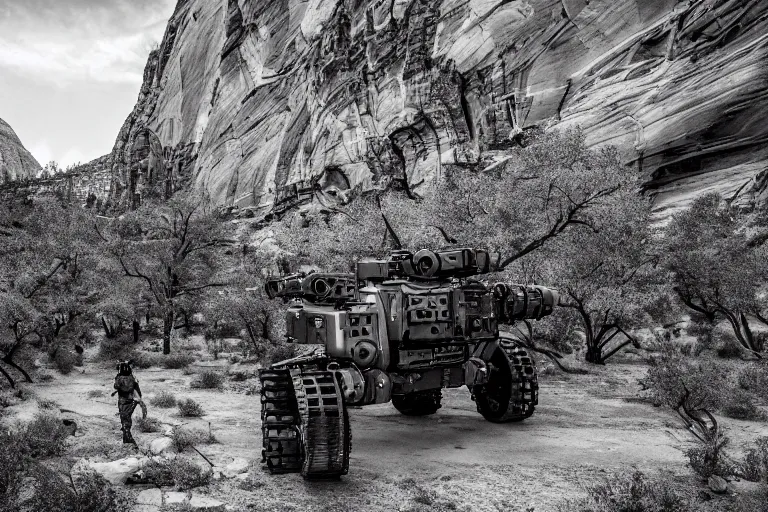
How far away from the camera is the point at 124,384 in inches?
387

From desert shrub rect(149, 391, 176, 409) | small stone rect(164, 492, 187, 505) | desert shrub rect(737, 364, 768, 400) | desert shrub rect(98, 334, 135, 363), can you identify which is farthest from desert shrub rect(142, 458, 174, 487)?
desert shrub rect(98, 334, 135, 363)

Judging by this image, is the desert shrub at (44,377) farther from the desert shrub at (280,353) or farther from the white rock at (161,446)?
the white rock at (161,446)

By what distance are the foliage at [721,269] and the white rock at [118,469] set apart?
18.6 meters

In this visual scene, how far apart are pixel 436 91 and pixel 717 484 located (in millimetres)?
43068

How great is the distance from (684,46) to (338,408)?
36.4 metres

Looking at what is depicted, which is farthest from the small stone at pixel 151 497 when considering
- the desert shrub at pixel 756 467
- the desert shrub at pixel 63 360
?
the desert shrub at pixel 63 360

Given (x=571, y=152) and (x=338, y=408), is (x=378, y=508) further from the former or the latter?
(x=571, y=152)

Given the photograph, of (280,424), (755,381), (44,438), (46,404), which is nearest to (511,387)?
(280,424)

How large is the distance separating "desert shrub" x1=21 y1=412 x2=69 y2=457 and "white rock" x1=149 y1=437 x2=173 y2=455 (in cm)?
135

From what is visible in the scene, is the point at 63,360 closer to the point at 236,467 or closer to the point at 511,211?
the point at 236,467

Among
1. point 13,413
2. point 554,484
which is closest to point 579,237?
point 554,484

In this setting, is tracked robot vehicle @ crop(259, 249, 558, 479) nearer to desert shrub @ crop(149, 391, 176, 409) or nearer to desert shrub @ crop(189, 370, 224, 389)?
desert shrub @ crop(149, 391, 176, 409)

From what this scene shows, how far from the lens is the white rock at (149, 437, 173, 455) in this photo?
9.10 m

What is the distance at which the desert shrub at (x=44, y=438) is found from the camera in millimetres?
8742
